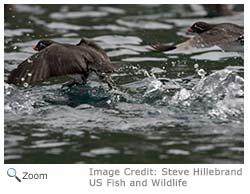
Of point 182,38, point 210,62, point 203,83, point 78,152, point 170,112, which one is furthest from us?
point 182,38

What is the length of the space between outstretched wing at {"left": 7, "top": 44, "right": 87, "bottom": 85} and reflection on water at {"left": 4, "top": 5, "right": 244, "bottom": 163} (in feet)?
1.01

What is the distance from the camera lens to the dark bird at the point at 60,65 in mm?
8031

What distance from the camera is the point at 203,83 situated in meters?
8.43

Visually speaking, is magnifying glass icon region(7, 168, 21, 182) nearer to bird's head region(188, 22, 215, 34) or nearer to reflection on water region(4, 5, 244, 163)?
reflection on water region(4, 5, 244, 163)

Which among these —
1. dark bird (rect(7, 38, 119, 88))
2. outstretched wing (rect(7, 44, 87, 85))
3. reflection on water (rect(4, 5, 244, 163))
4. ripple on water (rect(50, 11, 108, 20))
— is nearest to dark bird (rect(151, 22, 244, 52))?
reflection on water (rect(4, 5, 244, 163))

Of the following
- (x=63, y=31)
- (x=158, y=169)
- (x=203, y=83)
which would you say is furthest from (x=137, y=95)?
(x=63, y=31)

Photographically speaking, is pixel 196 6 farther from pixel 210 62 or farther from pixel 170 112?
pixel 170 112

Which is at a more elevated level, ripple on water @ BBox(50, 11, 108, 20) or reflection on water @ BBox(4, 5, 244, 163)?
ripple on water @ BBox(50, 11, 108, 20)

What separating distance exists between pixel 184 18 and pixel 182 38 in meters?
1.43

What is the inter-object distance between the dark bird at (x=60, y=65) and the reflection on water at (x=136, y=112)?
Answer: 0.23m

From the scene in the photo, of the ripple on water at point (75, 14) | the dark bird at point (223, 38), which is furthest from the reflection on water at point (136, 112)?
the ripple on water at point (75, 14)

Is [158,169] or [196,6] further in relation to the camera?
[196,6]

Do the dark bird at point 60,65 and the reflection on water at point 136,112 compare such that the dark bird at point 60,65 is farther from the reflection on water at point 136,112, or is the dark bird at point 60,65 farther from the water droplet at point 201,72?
the water droplet at point 201,72

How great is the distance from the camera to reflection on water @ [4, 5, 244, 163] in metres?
6.87
